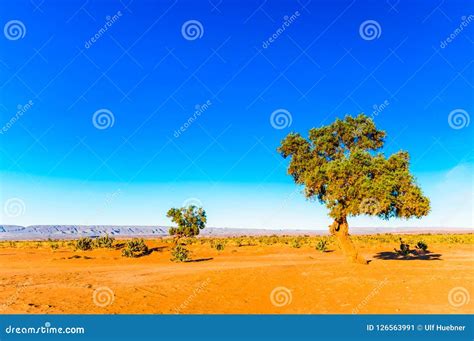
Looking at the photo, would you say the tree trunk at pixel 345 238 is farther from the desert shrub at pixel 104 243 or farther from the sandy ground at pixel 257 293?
the desert shrub at pixel 104 243

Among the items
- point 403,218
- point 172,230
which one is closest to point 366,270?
point 403,218

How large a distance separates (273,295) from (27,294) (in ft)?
38.2

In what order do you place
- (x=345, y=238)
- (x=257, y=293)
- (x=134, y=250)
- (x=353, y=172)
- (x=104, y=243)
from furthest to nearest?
(x=104, y=243), (x=134, y=250), (x=345, y=238), (x=353, y=172), (x=257, y=293)

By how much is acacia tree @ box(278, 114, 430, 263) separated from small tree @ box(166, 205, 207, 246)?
26.5 meters

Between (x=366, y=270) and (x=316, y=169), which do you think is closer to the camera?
(x=366, y=270)

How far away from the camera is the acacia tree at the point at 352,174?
21.5m

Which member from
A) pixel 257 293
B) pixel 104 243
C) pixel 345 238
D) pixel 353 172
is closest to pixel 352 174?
pixel 353 172

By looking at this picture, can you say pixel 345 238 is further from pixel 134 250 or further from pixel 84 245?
pixel 84 245

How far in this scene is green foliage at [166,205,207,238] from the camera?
49.9 m

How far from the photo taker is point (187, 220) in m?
50.2

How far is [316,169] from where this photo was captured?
2383 cm
